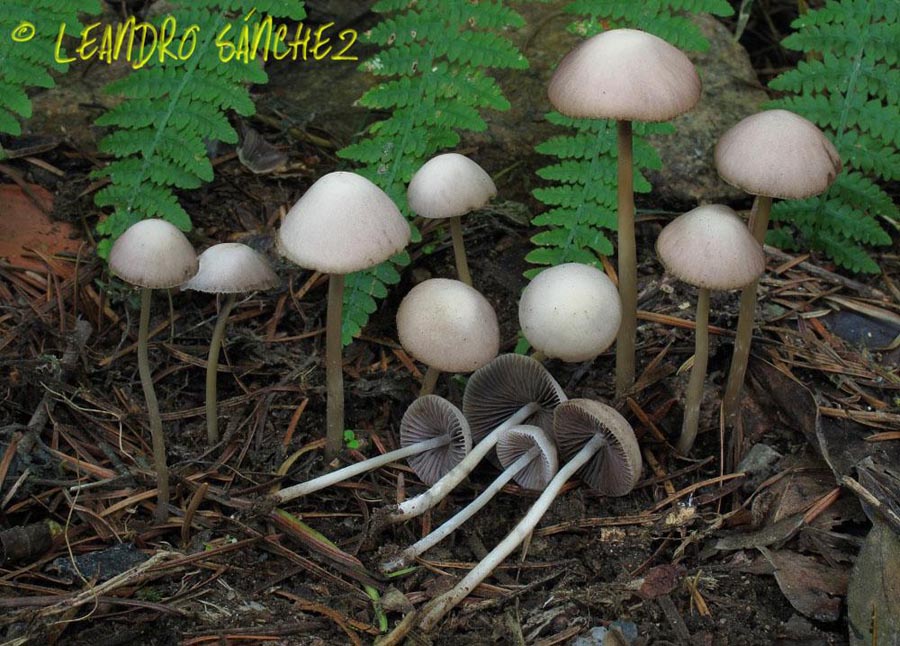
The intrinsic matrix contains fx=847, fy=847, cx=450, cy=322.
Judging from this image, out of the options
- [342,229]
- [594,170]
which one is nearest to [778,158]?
[594,170]

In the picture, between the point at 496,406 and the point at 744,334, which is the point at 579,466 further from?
the point at 744,334

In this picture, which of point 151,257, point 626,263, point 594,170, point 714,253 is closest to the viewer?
point 714,253

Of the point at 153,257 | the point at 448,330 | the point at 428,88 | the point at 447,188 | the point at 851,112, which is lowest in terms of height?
the point at 448,330

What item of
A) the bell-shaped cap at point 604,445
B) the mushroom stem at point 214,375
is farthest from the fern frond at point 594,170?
the mushroom stem at point 214,375

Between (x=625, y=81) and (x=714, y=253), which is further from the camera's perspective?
(x=714, y=253)

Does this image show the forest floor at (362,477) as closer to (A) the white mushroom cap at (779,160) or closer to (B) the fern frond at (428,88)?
(B) the fern frond at (428,88)
